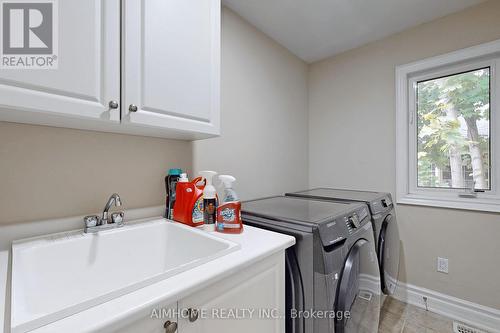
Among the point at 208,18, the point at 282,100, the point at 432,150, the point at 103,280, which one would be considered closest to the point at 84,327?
the point at 103,280

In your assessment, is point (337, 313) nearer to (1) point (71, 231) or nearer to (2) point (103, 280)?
(2) point (103, 280)

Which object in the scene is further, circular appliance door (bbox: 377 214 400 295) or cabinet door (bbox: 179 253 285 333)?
circular appliance door (bbox: 377 214 400 295)

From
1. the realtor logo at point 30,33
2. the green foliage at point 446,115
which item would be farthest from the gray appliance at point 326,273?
the green foliage at point 446,115

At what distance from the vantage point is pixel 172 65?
1.02m

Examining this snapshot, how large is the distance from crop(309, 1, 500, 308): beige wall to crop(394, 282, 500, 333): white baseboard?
50 millimetres

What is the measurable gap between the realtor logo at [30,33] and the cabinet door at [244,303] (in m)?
0.90

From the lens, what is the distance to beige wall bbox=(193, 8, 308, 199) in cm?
173

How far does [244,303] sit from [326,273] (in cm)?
39

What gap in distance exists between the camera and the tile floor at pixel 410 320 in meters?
1.69

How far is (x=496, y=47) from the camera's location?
5.45 feet

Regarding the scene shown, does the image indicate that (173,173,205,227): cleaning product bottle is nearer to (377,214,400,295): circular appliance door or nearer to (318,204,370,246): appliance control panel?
(318,204,370,246): appliance control panel

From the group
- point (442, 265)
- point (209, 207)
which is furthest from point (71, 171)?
point (442, 265)

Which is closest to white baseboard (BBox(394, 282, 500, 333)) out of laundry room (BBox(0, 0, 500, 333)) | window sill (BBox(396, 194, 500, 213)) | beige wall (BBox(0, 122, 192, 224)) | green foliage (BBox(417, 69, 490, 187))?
laundry room (BBox(0, 0, 500, 333))

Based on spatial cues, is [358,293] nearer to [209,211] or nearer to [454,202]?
[209,211]
